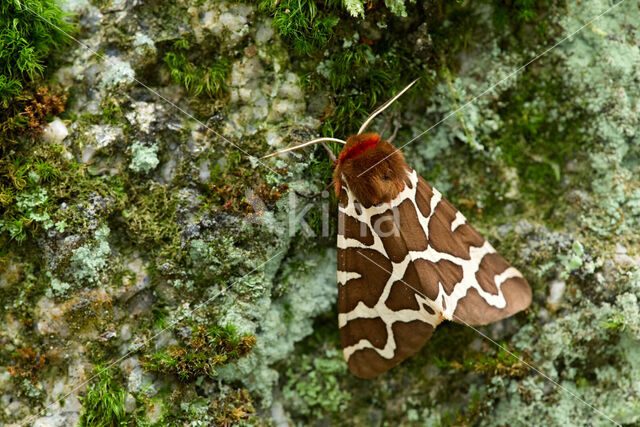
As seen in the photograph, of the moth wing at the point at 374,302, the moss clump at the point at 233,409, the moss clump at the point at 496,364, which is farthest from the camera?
the moss clump at the point at 496,364

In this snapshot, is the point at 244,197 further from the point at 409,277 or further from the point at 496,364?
the point at 496,364

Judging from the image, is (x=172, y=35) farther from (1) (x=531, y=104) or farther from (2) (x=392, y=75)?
(1) (x=531, y=104)

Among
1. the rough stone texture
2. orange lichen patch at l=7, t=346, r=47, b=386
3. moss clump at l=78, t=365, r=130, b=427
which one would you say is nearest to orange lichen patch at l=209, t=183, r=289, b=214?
the rough stone texture

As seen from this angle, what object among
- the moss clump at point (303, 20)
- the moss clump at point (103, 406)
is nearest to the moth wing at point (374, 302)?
the moss clump at point (303, 20)

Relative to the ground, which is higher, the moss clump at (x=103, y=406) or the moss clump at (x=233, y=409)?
the moss clump at (x=103, y=406)

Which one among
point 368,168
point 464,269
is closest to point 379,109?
point 368,168

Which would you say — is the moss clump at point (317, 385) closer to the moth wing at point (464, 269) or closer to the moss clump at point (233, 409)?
the moss clump at point (233, 409)
